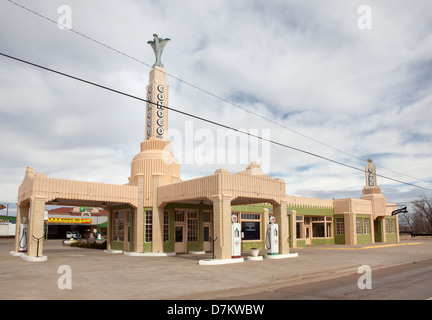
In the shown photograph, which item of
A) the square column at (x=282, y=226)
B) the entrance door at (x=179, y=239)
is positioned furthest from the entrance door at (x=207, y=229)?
the square column at (x=282, y=226)

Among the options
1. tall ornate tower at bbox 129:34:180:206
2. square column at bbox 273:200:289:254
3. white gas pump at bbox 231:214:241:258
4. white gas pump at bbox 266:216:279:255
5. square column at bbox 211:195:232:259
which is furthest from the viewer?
tall ornate tower at bbox 129:34:180:206

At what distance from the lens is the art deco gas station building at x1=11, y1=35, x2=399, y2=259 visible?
65.2 feet

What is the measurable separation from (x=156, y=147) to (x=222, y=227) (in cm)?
1011

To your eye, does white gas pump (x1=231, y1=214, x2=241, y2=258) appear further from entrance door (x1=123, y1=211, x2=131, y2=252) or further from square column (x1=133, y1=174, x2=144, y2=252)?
entrance door (x1=123, y1=211, x2=131, y2=252)

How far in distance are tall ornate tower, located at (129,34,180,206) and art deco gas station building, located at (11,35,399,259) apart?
7 centimetres

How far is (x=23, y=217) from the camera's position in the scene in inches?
1004

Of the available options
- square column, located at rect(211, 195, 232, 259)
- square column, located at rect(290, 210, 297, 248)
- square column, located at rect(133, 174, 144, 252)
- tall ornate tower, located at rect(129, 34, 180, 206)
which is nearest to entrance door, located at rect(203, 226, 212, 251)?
tall ornate tower, located at rect(129, 34, 180, 206)

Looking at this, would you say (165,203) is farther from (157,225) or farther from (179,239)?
(179,239)

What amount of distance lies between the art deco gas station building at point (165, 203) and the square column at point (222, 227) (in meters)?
0.05

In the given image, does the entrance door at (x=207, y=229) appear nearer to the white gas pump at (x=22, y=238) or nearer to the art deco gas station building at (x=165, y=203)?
the art deco gas station building at (x=165, y=203)

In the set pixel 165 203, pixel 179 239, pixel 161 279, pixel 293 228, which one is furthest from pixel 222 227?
pixel 293 228
